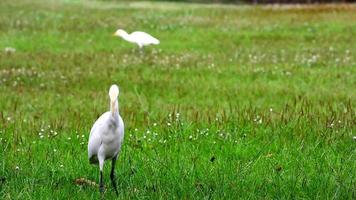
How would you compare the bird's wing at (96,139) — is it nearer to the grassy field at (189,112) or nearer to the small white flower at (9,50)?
the grassy field at (189,112)

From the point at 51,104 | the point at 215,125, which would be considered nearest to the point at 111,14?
the point at 51,104

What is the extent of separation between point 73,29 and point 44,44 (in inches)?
237

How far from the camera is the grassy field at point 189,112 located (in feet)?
20.7

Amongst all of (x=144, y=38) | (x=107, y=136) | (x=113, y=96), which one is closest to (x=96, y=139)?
(x=107, y=136)

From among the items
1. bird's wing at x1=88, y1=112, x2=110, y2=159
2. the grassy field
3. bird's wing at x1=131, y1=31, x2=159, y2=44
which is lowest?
the grassy field

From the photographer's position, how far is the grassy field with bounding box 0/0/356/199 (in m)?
6.32

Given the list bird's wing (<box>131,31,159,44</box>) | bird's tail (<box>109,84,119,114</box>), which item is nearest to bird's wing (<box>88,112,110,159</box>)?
bird's tail (<box>109,84,119,114</box>)

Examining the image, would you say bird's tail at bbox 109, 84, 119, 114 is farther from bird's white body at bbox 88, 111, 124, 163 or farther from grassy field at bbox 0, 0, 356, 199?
grassy field at bbox 0, 0, 356, 199

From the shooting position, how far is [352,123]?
8953 mm

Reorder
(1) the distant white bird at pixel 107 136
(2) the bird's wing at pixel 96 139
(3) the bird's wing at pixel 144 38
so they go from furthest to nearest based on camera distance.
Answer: (3) the bird's wing at pixel 144 38, (2) the bird's wing at pixel 96 139, (1) the distant white bird at pixel 107 136

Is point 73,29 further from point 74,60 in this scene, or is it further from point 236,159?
point 236,159

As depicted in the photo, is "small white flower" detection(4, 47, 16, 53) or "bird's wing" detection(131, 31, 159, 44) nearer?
"bird's wing" detection(131, 31, 159, 44)

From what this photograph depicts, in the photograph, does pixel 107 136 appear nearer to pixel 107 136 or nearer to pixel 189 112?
pixel 107 136

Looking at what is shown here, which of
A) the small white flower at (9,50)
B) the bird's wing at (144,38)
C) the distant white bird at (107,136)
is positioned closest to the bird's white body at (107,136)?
the distant white bird at (107,136)
